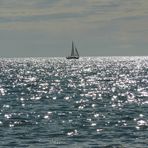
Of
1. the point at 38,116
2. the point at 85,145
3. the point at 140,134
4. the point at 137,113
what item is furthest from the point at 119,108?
the point at 85,145

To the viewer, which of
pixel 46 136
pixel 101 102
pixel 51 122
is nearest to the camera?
pixel 46 136

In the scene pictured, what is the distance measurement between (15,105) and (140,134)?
32.9m

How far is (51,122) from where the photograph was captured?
55.7 metres

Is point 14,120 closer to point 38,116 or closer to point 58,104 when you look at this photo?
point 38,116

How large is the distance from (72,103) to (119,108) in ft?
36.6

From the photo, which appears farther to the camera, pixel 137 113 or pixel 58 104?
pixel 58 104

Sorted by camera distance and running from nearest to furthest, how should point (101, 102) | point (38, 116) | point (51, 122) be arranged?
point (51, 122) → point (38, 116) → point (101, 102)

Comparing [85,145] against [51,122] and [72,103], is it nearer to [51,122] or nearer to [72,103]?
[51,122]

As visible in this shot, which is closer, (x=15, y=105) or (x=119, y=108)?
(x=119, y=108)

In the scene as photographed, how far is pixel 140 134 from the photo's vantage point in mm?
47250

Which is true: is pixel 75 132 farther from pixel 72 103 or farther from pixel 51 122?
pixel 72 103

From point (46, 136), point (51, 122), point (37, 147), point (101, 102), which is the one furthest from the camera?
point (101, 102)

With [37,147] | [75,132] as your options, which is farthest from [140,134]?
[37,147]

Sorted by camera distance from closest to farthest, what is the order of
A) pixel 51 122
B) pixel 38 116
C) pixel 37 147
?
1. pixel 37 147
2. pixel 51 122
3. pixel 38 116
